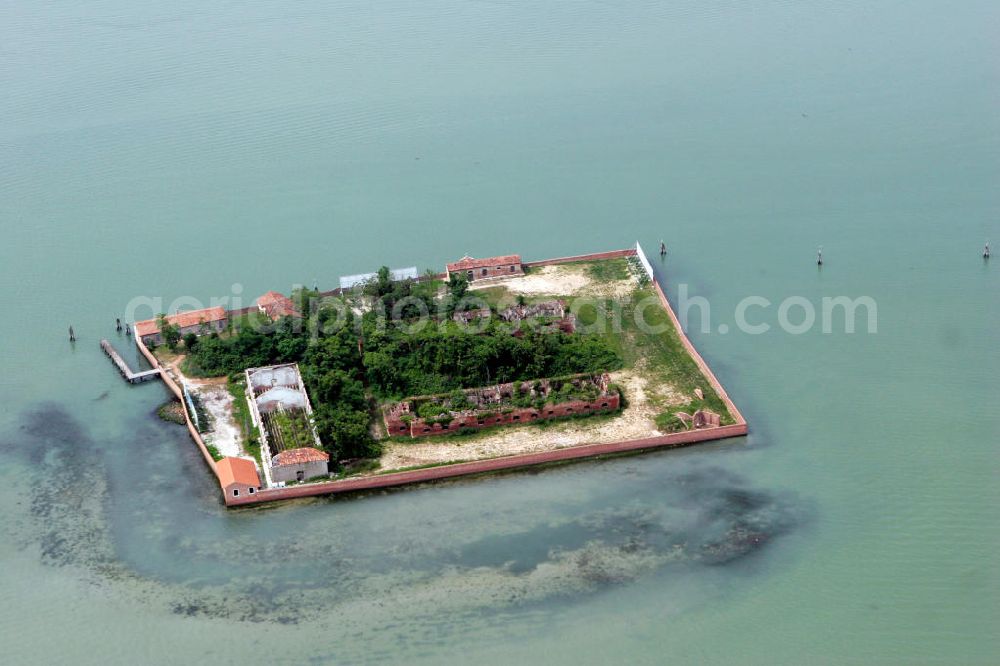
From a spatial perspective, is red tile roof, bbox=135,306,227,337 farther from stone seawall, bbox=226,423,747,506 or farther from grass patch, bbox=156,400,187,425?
stone seawall, bbox=226,423,747,506

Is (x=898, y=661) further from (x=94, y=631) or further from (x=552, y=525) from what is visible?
(x=94, y=631)

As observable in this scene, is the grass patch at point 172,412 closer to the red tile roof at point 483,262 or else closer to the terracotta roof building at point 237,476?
the terracotta roof building at point 237,476

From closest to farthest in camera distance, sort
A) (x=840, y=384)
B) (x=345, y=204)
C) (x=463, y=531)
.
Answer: (x=463, y=531) < (x=840, y=384) < (x=345, y=204)

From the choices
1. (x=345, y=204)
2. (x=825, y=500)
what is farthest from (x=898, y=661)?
(x=345, y=204)

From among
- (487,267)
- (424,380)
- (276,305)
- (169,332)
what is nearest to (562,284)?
(487,267)

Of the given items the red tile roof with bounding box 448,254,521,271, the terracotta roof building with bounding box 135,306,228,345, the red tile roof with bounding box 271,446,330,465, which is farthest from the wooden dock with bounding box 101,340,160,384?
the red tile roof with bounding box 448,254,521,271

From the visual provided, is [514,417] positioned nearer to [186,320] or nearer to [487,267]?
[487,267]
